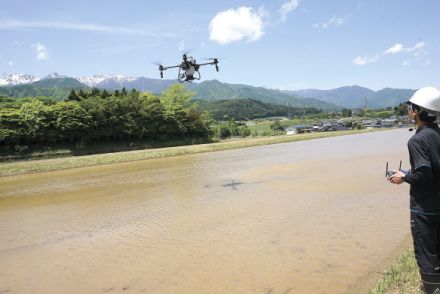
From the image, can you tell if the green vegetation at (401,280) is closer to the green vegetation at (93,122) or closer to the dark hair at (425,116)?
the dark hair at (425,116)

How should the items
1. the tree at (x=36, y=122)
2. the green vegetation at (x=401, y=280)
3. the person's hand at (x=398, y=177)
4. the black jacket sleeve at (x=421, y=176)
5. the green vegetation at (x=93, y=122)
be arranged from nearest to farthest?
the black jacket sleeve at (x=421, y=176), the person's hand at (x=398, y=177), the green vegetation at (x=401, y=280), the green vegetation at (x=93, y=122), the tree at (x=36, y=122)

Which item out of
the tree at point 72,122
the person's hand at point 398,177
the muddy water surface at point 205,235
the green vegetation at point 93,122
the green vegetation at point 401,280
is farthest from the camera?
the tree at point 72,122

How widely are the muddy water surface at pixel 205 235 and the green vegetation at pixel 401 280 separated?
29.8 inches

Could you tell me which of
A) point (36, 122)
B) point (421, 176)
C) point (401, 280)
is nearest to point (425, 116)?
point (421, 176)

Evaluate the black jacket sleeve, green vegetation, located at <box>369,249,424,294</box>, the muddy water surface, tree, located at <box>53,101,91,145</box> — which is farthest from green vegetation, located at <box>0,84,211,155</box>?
the black jacket sleeve

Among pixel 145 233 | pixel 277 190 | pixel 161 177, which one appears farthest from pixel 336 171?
pixel 145 233

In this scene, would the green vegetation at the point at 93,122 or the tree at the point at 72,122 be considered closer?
the green vegetation at the point at 93,122

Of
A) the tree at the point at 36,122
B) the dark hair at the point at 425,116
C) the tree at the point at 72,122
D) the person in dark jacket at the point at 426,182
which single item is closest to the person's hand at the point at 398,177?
the person in dark jacket at the point at 426,182

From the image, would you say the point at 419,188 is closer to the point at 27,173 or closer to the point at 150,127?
the point at 27,173

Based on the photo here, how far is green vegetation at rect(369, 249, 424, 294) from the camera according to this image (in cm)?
564

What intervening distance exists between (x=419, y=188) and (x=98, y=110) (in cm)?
4815

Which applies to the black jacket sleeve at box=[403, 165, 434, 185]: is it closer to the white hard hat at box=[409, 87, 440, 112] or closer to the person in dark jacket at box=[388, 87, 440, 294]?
the person in dark jacket at box=[388, 87, 440, 294]

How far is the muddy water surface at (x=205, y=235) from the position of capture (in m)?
7.81

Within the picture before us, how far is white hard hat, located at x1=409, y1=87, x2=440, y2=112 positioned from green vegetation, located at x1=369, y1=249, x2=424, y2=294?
238 centimetres
